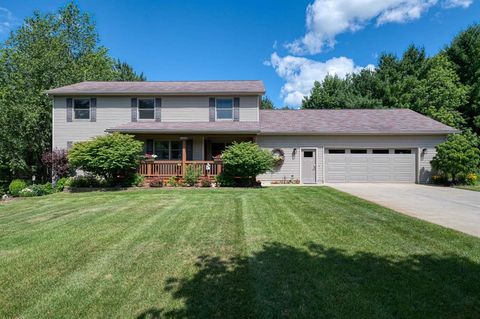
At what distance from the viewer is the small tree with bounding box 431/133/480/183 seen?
13.8m

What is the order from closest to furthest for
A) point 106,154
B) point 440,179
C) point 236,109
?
point 106,154 → point 440,179 → point 236,109

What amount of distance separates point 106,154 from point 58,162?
15.8ft

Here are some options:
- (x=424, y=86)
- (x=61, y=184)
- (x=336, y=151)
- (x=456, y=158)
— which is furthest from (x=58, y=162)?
(x=424, y=86)

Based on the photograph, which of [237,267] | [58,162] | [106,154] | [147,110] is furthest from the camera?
[147,110]

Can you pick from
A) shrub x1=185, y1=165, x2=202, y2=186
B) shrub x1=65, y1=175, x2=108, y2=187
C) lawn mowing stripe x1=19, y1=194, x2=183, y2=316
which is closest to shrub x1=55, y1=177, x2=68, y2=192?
shrub x1=65, y1=175, x2=108, y2=187

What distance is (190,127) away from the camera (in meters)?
14.6

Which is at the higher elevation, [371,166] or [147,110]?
[147,110]

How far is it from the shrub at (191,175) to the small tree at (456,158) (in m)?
13.1

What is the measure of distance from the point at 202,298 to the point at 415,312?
213 cm

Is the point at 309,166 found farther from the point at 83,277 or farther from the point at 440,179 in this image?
the point at 83,277

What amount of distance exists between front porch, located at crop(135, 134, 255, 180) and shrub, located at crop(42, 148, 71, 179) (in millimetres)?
4302

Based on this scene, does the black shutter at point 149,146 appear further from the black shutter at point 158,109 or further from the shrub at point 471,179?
the shrub at point 471,179

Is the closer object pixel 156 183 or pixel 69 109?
pixel 156 183

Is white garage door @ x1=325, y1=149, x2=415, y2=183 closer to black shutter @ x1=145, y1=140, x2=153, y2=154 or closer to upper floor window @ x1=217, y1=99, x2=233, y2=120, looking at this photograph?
upper floor window @ x1=217, y1=99, x2=233, y2=120
